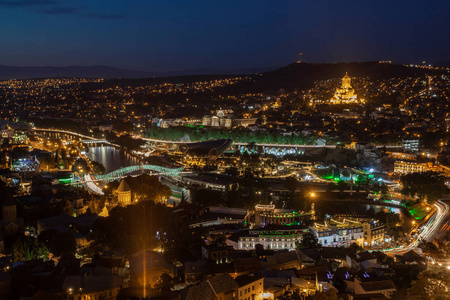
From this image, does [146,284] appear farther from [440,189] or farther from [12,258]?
[440,189]

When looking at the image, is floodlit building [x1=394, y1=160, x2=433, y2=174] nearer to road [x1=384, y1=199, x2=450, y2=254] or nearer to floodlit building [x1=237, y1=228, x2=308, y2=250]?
road [x1=384, y1=199, x2=450, y2=254]

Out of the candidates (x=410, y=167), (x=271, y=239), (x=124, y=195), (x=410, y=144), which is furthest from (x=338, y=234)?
(x=410, y=144)

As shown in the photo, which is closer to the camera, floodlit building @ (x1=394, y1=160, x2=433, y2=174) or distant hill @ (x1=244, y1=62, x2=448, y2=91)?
floodlit building @ (x1=394, y1=160, x2=433, y2=174)

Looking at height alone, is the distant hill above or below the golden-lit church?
above

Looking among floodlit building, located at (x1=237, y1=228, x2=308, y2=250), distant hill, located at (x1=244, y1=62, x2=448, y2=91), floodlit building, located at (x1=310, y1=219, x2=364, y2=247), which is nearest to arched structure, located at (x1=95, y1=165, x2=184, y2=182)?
floodlit building, located at (x1=237, y1=228, x2=308, y2=250)

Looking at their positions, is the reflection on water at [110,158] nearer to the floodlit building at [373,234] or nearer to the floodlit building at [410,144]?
the floodlit building at [410,144]

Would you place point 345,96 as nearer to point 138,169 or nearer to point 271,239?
point 138,169
